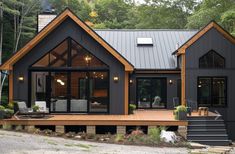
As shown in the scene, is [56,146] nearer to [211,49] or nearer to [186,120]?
[186,120]

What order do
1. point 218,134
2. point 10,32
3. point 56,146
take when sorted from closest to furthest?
point 56,146
point 218,134
point 10,32

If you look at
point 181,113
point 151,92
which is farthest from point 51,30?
point 151,92

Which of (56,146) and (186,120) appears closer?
(56,146)

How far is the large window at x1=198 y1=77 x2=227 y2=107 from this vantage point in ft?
66.9

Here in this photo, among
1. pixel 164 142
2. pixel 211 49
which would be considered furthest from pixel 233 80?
pixel 164 142

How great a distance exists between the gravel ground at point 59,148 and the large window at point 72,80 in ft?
18.3

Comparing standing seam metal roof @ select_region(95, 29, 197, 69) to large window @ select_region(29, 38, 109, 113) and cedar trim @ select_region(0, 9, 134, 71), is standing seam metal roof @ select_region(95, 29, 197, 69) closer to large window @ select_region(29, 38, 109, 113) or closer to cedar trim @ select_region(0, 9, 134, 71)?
large window @ select_region(29, 38, 109, 113)

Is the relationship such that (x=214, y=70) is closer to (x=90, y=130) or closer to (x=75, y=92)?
(x=75, y=92)

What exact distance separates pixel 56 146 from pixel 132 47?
→ 536 inches

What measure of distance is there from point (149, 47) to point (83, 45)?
6.61 meters

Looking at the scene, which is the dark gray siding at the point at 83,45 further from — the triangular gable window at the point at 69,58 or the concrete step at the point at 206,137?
the concrete step at the point at 206,137

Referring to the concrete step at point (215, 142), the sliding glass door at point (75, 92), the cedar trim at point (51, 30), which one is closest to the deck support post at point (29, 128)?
the sliding glass door at point (75, 92)

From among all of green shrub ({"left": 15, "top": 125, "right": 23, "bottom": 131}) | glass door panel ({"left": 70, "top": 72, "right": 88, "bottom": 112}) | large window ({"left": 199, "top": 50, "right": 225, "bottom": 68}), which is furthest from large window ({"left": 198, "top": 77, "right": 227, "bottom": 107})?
green shrub ({"left": 15, "top": 125, "right": 23, "bottom": 131})

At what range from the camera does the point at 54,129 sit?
16891 millimetres
